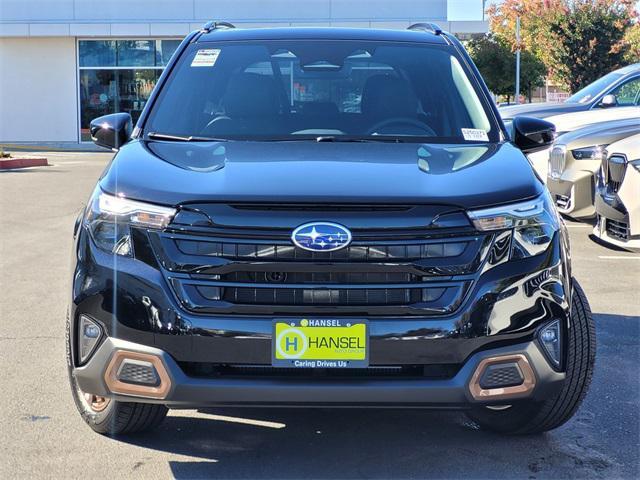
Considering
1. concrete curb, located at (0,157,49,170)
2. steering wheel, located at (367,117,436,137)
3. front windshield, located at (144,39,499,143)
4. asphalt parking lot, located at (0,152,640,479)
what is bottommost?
concrete curb, located at (0,157,49,170)

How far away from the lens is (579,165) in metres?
9.36

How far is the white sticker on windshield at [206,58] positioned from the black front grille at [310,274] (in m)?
1.76

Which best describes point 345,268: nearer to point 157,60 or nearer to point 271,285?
point 271,285

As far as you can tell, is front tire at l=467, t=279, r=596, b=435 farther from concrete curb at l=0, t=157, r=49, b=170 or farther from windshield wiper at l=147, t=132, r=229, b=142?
concrete curb at l=0, t=157, r=49, b=170

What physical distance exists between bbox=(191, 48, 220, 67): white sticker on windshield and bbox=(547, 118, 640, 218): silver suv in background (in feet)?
18.4

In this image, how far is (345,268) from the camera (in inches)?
121

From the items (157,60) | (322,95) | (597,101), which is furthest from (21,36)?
(322,95)

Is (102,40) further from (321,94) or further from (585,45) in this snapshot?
(321,94)

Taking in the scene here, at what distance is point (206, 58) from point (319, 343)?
7.08 feet

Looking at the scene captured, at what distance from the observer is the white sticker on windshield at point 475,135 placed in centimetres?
414

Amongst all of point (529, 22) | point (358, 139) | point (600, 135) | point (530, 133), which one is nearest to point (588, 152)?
point (600, 135)

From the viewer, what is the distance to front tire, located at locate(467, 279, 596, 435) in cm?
348

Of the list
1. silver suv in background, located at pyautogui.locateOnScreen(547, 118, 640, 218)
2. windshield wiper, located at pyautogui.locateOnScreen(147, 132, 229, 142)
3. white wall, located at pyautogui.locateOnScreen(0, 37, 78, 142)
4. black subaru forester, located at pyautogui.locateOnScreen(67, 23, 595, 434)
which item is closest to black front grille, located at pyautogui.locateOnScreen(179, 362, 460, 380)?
black subaru forester, located at pyautogui.locateOnScreen(67, 23, 595, 434)

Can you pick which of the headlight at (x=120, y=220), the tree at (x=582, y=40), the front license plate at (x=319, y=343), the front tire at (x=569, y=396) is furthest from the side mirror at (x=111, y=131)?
the tree at (x=582, y=40)
